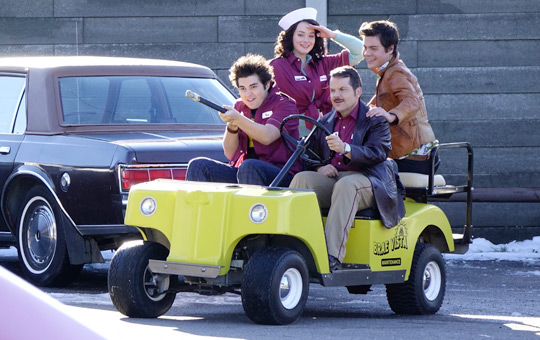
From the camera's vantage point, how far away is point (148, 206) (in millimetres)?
6227

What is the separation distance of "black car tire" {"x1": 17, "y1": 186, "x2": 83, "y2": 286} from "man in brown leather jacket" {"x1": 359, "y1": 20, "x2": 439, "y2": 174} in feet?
8.03

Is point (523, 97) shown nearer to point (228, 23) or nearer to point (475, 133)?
point (475, 133)

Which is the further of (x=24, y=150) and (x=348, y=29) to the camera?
(x=348, y=29)

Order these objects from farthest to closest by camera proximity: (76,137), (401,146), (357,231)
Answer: (76,137) → (401,146) → (357,231)

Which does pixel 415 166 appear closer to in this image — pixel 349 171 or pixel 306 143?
pixel 349 171

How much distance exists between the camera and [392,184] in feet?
21.5

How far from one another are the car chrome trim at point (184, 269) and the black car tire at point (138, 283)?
145mm

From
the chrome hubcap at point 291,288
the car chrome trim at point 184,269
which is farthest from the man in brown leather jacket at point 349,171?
the car chrome trim at point 184,269

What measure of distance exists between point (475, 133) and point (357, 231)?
18.8ft

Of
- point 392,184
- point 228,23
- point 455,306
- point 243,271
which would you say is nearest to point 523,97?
point 228,23

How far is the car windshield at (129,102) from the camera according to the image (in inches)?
317

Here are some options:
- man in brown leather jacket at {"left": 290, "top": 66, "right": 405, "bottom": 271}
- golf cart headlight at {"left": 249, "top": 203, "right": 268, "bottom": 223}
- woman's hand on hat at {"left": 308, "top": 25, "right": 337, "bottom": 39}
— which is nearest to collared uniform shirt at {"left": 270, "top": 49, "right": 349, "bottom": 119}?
woman's hand on hat at {"left": 308, "top": 25, "right": 337, "bottom": 39}

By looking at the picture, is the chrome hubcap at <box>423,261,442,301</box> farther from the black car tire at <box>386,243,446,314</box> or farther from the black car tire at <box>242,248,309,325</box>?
the black car tire at <box>242,248,309,325</box>

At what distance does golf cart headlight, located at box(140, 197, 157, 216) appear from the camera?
6207 millimetres
